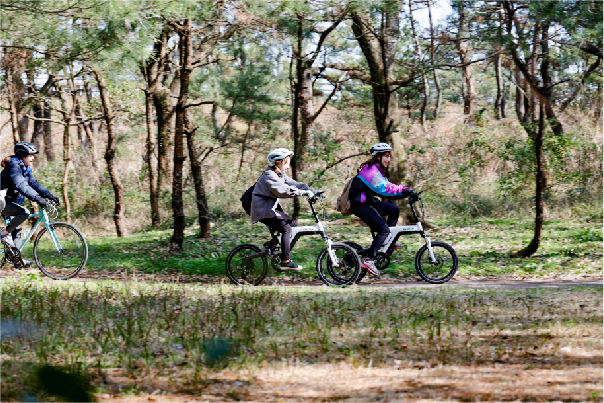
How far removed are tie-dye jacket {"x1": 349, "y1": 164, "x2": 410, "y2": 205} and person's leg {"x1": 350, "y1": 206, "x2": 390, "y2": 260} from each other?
11 cm

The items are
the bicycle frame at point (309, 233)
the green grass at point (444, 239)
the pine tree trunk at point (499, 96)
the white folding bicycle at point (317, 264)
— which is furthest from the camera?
the pine tree trunk at point (499, 96)

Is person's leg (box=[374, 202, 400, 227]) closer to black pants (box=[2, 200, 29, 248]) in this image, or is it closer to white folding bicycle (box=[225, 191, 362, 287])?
white folding bicycle (box=[225, 191, 362, 287])

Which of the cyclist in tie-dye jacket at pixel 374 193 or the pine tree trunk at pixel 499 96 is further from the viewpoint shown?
the pine tree trunk at pixel 499 96

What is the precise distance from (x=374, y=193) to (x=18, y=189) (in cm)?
528

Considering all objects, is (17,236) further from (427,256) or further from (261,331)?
(427,256)

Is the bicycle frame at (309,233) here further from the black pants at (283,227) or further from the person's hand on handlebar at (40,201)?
the person's hand on handlebar at (40,201)

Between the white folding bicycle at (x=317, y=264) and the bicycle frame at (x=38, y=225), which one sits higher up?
the bicycle frame at (x=38, y=225)

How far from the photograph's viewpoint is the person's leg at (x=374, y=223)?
9711mm

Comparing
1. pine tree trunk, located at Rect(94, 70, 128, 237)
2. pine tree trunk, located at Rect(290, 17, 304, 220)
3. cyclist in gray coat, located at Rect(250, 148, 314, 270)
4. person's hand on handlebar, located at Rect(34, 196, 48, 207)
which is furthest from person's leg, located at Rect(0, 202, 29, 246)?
pine tree trunk, located at Rect(94, 70, 128, 237)

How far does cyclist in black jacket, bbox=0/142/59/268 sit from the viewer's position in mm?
→ 9812

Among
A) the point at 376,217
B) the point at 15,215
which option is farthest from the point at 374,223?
the point at 15,215

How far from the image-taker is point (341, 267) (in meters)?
9.78

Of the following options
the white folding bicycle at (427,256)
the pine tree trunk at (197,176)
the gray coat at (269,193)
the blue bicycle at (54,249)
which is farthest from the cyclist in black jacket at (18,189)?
the pine tree trunk at (197,176)

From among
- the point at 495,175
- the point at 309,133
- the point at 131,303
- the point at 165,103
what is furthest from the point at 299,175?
the point at 131,303
